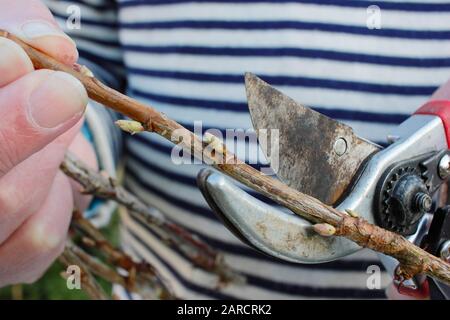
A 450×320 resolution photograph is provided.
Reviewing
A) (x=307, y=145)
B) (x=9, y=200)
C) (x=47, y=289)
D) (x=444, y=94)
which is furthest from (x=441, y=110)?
(x=47, y=289)

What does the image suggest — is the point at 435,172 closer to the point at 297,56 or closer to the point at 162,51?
the point at 297,56

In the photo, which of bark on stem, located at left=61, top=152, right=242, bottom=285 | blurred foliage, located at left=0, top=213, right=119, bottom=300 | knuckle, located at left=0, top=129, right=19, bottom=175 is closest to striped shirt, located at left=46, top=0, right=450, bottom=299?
bark on stem, located at left=61, top=152, right=242, bottom=285

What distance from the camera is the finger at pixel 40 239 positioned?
669 millimetres

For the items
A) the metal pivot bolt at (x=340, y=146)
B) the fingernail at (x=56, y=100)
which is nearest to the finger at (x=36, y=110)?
the fingernail at (x=56, y=100)

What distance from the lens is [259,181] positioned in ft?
1.50

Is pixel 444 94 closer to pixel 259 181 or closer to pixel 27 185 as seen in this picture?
pixel 259 181

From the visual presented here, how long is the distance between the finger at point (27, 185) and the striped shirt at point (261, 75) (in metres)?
0.29

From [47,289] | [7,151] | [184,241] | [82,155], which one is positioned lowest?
[47,289]

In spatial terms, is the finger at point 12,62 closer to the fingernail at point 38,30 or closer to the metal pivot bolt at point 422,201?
the fingernail at point 38,30

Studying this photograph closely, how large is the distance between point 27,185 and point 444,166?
36cm

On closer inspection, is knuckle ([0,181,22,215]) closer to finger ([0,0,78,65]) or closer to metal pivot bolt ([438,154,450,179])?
finger ([0,0,78,65])

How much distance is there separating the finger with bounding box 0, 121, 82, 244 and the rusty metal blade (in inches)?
7.6

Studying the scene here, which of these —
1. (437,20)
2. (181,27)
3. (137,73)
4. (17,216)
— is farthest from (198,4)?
(17,216)

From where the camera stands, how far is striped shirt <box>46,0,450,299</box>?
818mm
